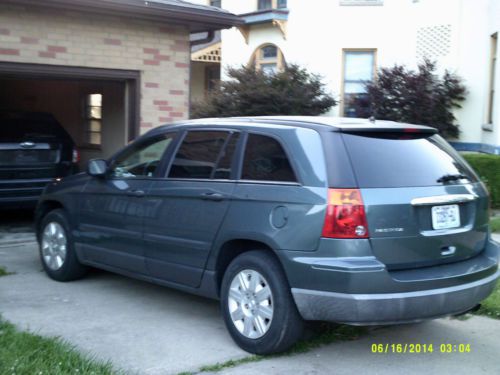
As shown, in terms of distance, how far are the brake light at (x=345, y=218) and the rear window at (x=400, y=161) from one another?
0.16 meters

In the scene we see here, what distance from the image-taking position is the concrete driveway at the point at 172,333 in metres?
4.79

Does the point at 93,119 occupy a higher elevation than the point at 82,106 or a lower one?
lower

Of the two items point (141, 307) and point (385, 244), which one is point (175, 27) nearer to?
point (141, 307)

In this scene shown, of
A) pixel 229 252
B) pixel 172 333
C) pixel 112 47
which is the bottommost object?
pixel 172 333

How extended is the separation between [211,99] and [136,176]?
9.20 metres

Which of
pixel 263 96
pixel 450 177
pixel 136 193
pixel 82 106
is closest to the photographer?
pixel 450 177

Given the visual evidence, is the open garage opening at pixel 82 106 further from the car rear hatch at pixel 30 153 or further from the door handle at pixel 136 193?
the door handle at pixel 136 193

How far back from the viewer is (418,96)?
586 inches

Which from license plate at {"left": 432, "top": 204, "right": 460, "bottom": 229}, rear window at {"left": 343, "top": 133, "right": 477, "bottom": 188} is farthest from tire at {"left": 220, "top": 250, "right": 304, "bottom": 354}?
license plate at {"left": 432, "top": 204, "right": 460, "bottom": 229}

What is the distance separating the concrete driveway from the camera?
4789 millimetres

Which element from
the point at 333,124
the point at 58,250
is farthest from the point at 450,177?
the point at 58,250

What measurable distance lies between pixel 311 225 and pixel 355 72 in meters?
13.6

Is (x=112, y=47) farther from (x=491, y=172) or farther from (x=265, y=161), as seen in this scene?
(x=491, y=172)

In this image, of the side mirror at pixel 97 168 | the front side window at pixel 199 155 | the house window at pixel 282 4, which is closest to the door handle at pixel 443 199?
the front side window at pixel 199 155
